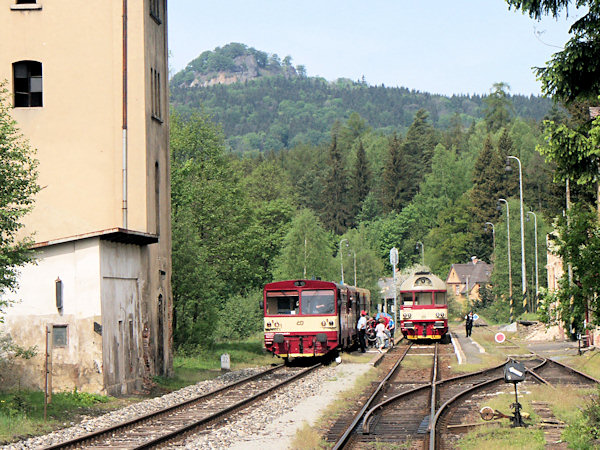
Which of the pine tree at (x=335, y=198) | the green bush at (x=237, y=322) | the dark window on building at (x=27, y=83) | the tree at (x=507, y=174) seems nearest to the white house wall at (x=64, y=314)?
Result: the dark window on building at (x=27, y=83)

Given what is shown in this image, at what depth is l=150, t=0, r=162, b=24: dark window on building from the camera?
93.6 ft

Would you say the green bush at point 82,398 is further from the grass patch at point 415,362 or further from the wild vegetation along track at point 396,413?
the grass patch at point 415,362

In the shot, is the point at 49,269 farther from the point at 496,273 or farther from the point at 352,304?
the point at 496,273

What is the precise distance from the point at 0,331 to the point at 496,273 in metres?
78.9

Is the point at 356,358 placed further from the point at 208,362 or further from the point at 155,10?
the point at 155,10

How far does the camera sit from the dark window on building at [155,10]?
2854 cm

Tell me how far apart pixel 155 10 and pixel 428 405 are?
1680cm

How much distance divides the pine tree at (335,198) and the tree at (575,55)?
4904 inches

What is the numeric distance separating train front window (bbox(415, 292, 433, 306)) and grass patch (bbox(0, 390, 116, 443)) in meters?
24.4

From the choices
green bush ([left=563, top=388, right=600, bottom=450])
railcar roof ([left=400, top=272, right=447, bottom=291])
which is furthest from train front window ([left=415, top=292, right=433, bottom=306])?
green bush ([left=563, top=388, right=600, bottom=450])

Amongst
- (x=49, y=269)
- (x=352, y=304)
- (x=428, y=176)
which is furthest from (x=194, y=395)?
(x=428, y=176)

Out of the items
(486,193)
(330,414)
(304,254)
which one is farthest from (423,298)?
(486,193)

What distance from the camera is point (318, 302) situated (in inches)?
1254

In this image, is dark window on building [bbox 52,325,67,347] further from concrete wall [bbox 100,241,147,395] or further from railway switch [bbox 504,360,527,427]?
railway switch [bbox 504,360,527,427]
